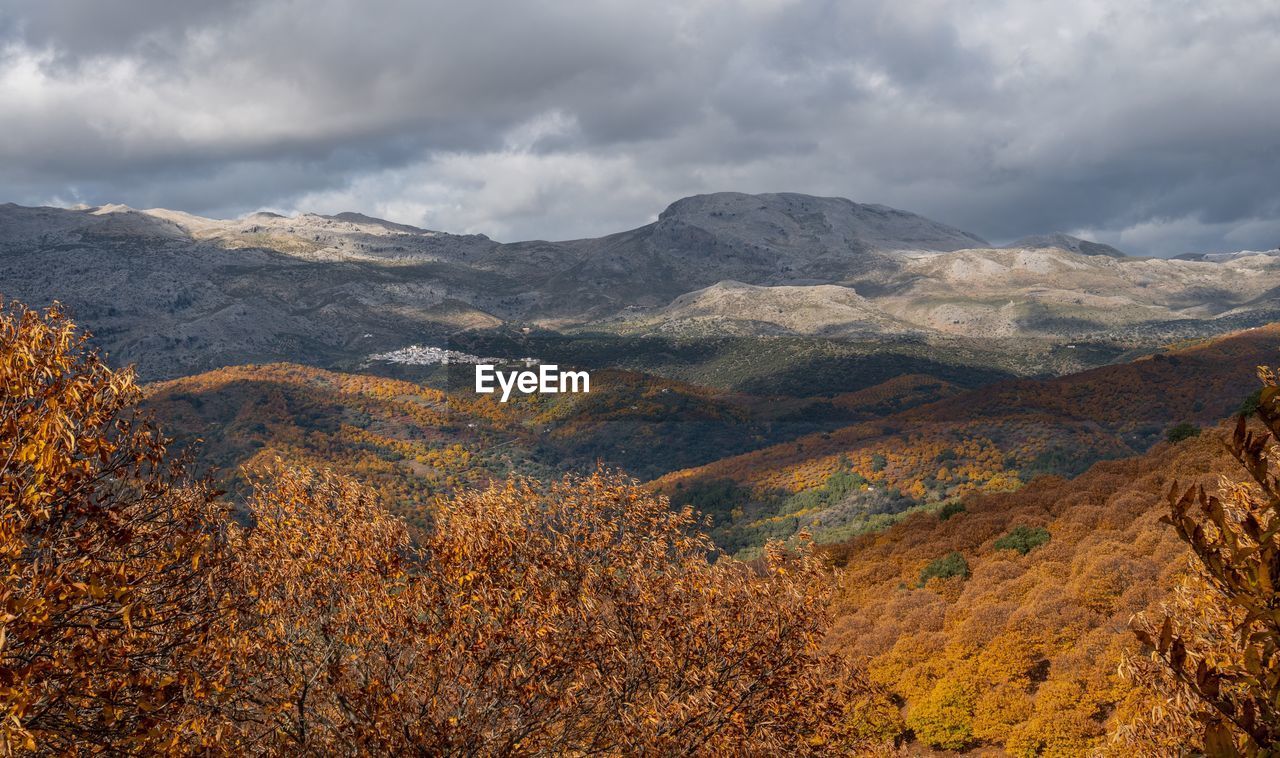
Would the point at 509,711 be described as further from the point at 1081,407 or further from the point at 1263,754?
the point at 1081,407

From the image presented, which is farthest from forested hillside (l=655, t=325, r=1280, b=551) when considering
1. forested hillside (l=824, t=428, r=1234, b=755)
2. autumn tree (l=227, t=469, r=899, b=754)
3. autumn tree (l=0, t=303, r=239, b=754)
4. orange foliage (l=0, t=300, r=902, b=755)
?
autumn tree (l=0, t=303, r=239, b=754)

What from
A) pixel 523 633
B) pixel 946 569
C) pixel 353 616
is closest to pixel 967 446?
pixel 946 569

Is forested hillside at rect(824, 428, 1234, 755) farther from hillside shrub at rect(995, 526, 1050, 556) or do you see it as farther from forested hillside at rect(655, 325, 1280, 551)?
forested hillside at rect(655, 325, 1280, 551)

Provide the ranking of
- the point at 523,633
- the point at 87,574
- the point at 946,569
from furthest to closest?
the point at 946,569 < the point at 523,633 < the point at 87,574

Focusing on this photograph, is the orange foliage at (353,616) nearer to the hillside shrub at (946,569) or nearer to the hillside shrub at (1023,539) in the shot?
the hillside shrub at (946,569)

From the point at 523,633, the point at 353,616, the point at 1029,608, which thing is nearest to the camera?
the point at 523,633

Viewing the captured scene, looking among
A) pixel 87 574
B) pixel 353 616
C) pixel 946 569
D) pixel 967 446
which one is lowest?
pixel 967 446

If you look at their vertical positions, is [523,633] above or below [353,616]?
below

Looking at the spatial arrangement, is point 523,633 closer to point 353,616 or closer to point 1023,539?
point 353,616

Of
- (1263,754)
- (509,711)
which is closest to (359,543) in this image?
(509,711)
